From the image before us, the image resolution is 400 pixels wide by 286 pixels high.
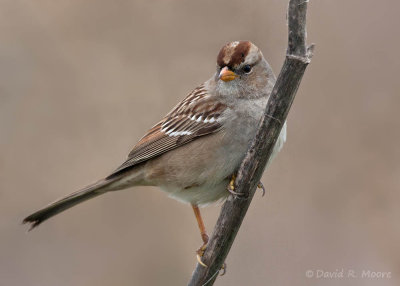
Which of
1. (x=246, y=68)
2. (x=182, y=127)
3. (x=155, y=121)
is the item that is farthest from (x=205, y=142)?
(x=155, y=121)

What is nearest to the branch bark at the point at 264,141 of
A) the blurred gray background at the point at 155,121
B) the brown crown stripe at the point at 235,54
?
the brown crown stripe at the point at 235,54

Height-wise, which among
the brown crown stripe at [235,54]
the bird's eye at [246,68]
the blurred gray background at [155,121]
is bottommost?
the blurred gray background at [155,121]

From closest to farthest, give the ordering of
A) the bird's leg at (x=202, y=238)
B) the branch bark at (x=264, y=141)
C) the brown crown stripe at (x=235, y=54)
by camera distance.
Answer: the branch bark at (x=264, y=141) → the bird's leg at (x=202, y=238) → the brown crown stripe at (x=235, y=54)

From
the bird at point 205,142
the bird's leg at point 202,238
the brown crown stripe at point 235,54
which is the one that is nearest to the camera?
the bird's leg at point 202,238

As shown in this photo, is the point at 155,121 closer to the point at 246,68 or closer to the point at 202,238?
the point at 246,68

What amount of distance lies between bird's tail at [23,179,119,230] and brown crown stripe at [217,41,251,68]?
116 centimetres

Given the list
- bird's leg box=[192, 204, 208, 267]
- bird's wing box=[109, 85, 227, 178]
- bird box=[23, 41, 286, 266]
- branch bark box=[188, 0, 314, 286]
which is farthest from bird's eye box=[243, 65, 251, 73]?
branch bark box=[188, 0, 314, 286]

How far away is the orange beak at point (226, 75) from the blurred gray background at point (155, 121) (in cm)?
127

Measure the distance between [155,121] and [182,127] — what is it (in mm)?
1127

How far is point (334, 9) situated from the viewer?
580 centimetres

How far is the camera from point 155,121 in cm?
588

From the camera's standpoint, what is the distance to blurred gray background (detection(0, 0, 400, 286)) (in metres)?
5.46

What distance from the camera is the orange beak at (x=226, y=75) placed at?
4.44 meters

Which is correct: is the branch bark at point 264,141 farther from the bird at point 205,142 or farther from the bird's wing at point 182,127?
the bird's wing at point 182,127
